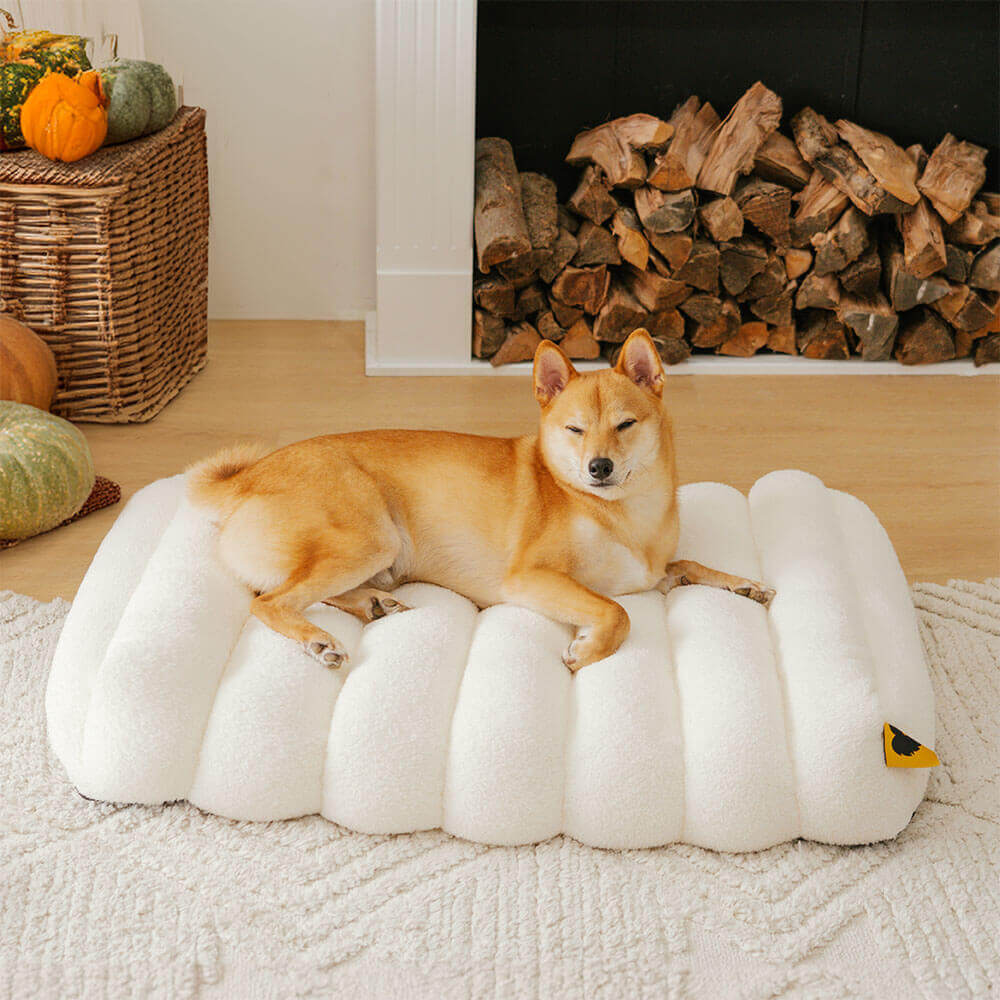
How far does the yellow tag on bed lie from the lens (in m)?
1.50

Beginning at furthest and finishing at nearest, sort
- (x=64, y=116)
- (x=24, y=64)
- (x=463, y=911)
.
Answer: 1. (x=24, y=64)
2. (x=64, y=116)
3. (x=463, y=911)

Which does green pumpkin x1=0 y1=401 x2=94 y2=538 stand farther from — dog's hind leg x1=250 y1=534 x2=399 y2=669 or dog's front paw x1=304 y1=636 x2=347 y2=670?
dog's front paw x1=304 y1=636 x2=347 y2=670

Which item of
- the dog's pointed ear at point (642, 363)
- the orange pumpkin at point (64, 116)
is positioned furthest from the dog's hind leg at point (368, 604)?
the orange pumpkin at point (64, 116)

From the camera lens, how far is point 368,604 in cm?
179

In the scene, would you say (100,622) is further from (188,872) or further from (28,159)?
(28,159)

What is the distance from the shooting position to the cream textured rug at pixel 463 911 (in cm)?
132

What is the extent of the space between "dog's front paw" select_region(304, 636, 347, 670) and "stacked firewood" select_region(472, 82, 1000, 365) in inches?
66.5

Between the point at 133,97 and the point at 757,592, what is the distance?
191cm

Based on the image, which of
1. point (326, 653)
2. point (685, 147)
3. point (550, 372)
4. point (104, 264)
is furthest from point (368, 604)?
point (685, 147)

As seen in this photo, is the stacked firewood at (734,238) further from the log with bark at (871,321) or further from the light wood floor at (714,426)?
the light wood floor at (714,426)

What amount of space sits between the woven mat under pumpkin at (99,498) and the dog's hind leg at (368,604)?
866 millimetres

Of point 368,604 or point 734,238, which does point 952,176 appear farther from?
point 368,604

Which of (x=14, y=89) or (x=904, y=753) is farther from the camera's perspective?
(x=14, y=89)

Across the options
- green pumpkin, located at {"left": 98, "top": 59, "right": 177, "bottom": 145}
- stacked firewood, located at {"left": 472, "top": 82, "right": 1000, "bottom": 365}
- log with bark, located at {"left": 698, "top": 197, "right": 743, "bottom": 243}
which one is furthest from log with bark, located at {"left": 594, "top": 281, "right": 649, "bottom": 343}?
green pumpkin, located at {"left": 98, "top": 59, "right": 177, "bottom": 145}
